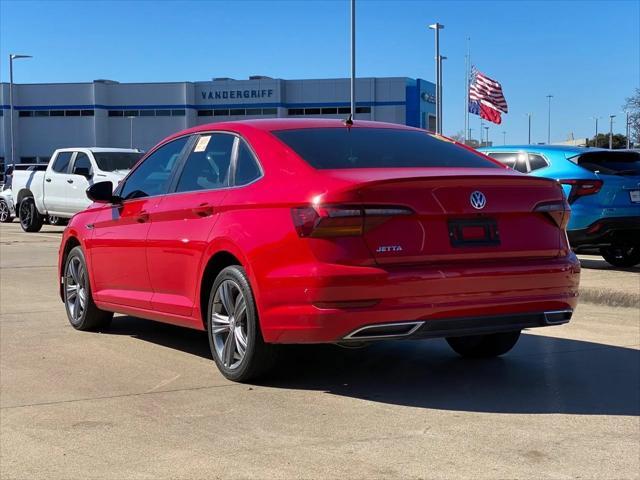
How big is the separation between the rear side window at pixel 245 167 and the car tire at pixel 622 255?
7731 mm

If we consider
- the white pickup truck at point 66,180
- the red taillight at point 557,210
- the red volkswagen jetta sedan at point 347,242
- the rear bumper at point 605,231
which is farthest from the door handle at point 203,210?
the white pickup truck at point 66,180

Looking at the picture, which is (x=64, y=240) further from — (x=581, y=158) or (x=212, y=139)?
(x=581, y=158)

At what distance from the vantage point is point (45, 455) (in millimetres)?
3988

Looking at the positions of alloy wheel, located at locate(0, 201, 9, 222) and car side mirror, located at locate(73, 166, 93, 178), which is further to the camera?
alloy wheel, located at locate(0, 201, 9, 222)

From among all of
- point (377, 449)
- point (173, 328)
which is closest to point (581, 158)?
point (173, 328)

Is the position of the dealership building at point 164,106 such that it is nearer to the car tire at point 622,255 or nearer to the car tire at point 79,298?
the car tire at point 622,255

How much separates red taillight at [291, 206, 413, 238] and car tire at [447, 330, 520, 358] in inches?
70.3

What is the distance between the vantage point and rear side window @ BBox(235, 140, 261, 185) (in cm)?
514

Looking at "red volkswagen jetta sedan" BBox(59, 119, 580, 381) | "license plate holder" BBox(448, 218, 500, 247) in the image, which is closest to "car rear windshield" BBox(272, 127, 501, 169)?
"red volkswagen jetta sedan" BBox(59, 119, 580, 381)

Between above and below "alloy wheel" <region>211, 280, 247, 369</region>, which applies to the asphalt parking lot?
below

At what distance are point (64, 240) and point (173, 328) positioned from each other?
1.31 meters

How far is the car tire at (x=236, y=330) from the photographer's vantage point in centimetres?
496

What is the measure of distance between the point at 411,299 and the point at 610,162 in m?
7.30

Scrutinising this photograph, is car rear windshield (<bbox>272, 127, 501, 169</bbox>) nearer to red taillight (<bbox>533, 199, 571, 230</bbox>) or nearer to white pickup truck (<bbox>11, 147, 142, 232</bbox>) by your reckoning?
red taillight (<bbox>533, 199, 571, 230</bbox>)
